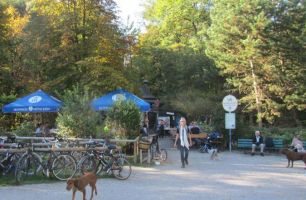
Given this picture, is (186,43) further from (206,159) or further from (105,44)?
(206,159)

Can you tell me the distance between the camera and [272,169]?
57.7ft

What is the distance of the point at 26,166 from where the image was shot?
13227 millimetres

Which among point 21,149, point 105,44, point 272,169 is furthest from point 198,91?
point 21,149

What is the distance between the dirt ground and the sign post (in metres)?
6.02

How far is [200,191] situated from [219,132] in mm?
15309

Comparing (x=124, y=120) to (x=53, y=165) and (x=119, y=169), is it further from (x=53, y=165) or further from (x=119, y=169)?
(x=53, y=165)

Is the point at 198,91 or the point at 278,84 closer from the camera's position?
the point at 278,84

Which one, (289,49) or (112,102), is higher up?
(289,49)

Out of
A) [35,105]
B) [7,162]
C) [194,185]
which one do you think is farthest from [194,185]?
[35,105]

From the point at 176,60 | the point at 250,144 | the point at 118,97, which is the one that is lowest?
the point at 250,144

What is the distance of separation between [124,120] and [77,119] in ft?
6.37

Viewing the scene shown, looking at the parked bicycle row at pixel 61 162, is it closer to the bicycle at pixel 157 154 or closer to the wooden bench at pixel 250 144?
the bicycle at pixel 157 154

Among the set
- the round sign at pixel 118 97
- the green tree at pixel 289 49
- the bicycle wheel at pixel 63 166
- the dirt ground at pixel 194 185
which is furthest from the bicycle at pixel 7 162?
the green tree at pixel 289 49

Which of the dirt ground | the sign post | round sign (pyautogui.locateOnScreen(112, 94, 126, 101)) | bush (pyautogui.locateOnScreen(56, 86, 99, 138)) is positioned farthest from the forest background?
the dirt ground
